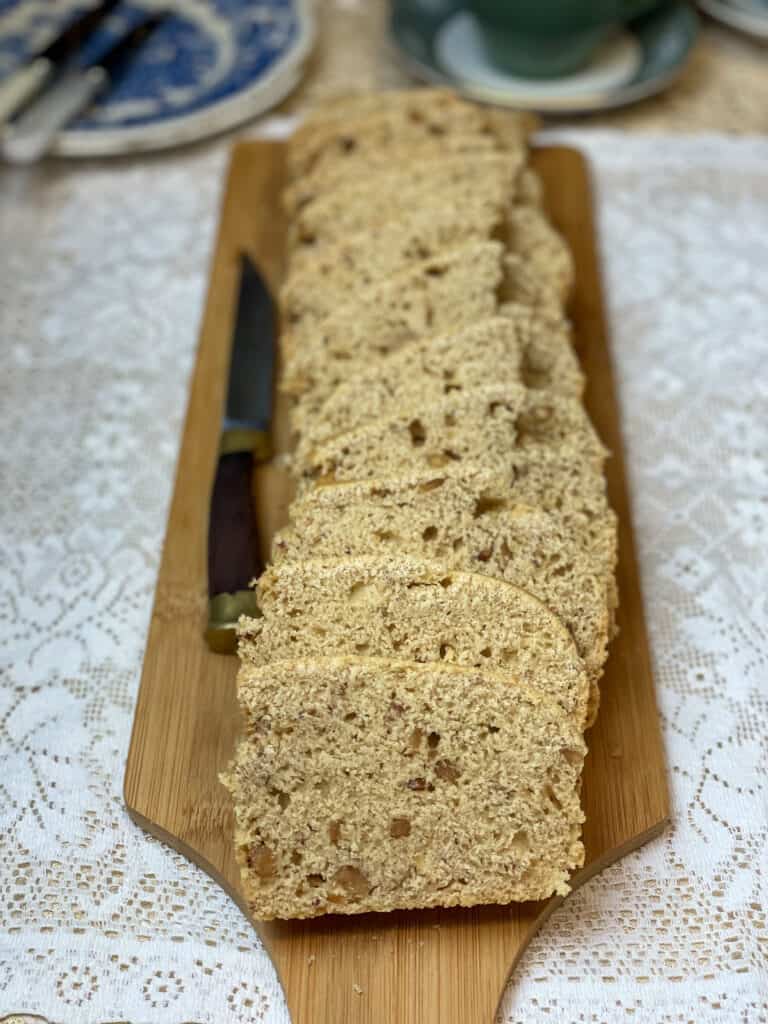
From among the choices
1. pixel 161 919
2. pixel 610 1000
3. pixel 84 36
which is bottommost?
pixel 610 1000

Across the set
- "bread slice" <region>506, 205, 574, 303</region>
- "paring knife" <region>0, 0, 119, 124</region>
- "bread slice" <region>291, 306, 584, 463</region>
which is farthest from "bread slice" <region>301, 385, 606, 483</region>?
"paring knife" <region>0, 0, 119, 124</region>

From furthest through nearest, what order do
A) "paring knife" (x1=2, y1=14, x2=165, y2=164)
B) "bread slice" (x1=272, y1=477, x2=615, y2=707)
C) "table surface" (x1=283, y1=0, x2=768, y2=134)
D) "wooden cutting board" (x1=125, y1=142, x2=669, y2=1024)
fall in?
1. "table surface" (x1=283, y1=0, x2=768, y2=134)
2. "paring knife" (x1=2, y1=14, x2=165, y2=164)
3. "bread slice" (x1=272, y1=477, x2=615, y2=707)
4. "wooden cutting board" (x1=125, y1=142, x2=669, y2=1024)

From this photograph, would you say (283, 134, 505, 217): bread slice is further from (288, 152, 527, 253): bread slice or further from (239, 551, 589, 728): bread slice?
(239, 551, 589, 728): bread slice

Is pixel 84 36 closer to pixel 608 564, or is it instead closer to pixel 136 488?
pixel 136 488

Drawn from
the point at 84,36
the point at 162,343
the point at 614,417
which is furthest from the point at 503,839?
the point at 84,36

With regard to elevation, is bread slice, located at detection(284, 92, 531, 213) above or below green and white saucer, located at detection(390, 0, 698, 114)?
above

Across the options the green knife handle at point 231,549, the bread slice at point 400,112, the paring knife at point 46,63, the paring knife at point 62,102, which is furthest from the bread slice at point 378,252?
the paring knife at point 46,63
